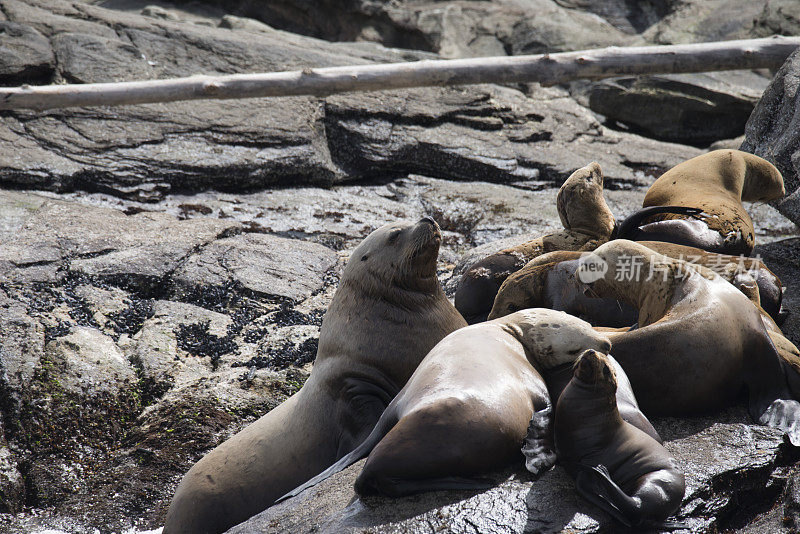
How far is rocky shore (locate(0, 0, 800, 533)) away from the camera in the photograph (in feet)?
11.3

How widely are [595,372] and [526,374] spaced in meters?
0.54

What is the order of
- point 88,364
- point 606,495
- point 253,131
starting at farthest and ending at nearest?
point 253,131
point 88,364
point 606,495

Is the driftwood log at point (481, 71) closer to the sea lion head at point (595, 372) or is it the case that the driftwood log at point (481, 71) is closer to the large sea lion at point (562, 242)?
the large sea lion at point (562, 242)

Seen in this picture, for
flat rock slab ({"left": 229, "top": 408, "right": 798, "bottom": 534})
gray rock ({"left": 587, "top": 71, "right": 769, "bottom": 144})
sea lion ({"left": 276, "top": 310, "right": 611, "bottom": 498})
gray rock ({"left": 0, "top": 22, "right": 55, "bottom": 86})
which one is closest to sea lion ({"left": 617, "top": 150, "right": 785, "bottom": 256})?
flat rock slab ({"left": 229, "top": 408, "right": 798, "bottom": 534})

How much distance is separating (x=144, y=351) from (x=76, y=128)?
4.46 m

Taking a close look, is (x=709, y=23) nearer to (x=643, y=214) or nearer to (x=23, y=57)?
(x=643, y=214)

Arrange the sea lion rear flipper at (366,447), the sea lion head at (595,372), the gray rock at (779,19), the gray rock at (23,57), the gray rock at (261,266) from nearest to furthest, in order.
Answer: the sea lion head at (595,372) < the sea lion rear flipper at (366,447) < the gray rock at (261,266) < the gray rock at (23,57) < the gray rock at (779,19)

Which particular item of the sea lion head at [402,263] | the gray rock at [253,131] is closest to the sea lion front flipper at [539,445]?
the sea lion head at [402,263]

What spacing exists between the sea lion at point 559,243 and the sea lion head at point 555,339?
188 cm

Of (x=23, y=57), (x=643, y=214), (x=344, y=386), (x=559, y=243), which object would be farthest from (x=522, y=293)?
(x=23, y=57)

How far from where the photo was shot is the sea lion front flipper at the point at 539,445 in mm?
2996

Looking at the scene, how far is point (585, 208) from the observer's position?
5.84 meters

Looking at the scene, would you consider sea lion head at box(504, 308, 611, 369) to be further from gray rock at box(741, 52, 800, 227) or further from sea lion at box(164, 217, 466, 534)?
gray rock at box(741, 52, 800, 227)

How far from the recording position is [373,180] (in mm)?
9375
